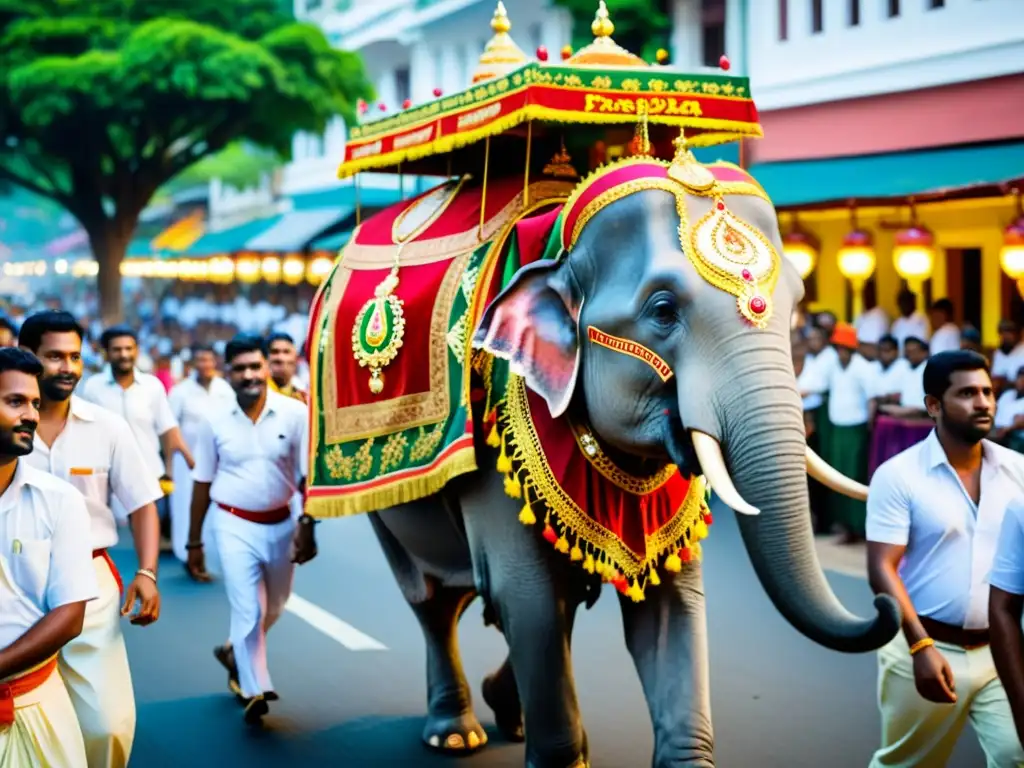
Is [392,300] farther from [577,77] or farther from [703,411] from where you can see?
[703,411]

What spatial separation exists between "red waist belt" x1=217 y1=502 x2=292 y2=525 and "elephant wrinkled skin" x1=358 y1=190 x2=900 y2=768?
6.12ft

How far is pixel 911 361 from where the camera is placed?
13.1 meters

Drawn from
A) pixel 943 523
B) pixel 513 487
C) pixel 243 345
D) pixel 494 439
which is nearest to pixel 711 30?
pixel 243 345

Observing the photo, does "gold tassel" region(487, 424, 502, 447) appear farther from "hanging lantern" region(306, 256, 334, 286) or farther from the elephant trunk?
"hanging lantern" region(306, 256, 334, 286)

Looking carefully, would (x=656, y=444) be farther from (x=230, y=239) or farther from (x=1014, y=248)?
(x=230, y=239)

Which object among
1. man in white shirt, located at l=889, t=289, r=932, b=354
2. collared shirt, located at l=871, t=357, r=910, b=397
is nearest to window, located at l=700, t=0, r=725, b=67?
man in white shirt, located at l=889, t=289, r=932, b=354

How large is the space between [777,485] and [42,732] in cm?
228

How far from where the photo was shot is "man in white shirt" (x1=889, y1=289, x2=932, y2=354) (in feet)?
49.6

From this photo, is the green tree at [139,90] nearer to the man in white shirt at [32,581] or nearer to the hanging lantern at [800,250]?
the hanging lantern at [800,250]

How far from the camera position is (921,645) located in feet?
16.9

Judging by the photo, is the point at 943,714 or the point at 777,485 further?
the point at 943,714

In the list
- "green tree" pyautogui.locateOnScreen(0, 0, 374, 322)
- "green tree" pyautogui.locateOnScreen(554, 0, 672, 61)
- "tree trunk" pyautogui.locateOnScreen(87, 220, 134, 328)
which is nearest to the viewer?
"green tree" pyautogui.locateOnScreen(554, 0, 672, 61)

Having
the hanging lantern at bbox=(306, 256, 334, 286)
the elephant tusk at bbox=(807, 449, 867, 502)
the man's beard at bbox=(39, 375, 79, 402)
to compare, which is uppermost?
the hanging lantern at bbox=(306, 256, 334, 286)

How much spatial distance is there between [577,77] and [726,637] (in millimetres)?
4467
